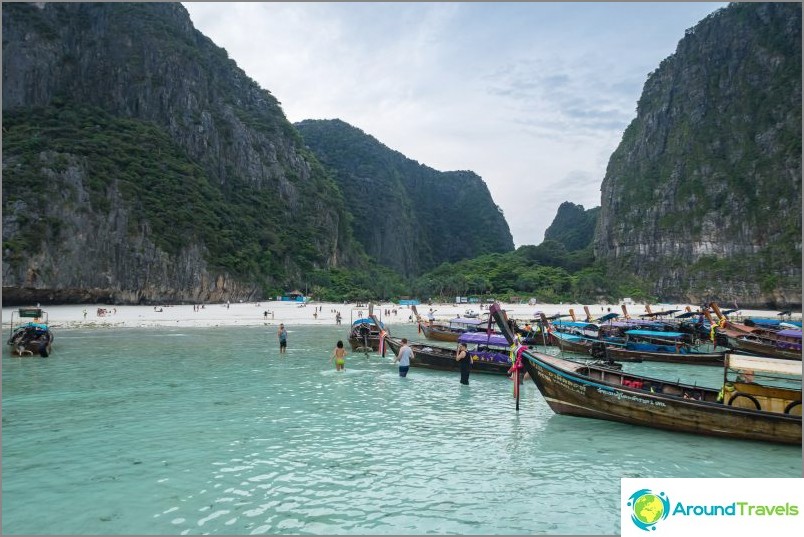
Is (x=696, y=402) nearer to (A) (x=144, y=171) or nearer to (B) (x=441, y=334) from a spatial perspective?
(B) (x=441, y=334)

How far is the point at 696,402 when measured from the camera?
12.7 metres

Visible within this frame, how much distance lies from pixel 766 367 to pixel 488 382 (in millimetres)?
10379

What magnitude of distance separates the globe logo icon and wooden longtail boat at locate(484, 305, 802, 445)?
26.8 feet

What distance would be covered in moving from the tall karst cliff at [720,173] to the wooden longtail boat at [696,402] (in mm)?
96802

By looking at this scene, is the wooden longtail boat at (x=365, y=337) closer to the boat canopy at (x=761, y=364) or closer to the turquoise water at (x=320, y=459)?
the turquoise water at (x=320, y=459)

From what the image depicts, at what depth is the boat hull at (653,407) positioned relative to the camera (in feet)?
39.9

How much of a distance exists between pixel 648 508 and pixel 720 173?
12900 cm

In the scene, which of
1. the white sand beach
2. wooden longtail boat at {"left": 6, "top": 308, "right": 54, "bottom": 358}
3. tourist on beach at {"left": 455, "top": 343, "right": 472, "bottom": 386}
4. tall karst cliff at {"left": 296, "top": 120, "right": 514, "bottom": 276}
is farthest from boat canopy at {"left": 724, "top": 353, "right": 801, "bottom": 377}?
tall karst cliff at {"left": 296, "top": 120, "right": 514, "bottom": 276}

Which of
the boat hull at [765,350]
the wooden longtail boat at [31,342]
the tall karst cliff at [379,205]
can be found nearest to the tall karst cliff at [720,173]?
the tall karst cliff at [379,205]

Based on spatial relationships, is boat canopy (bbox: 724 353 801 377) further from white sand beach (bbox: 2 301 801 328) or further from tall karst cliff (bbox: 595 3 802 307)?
tall karst cliff (bbox: 595 3 802 307)

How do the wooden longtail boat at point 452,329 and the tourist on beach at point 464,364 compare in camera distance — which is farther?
the wooden longtail boat at point 452,329

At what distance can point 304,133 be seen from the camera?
184 metres

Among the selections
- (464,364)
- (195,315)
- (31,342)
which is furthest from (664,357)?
(195,315)

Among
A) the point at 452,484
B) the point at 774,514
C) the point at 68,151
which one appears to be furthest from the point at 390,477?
the point at 68,151
